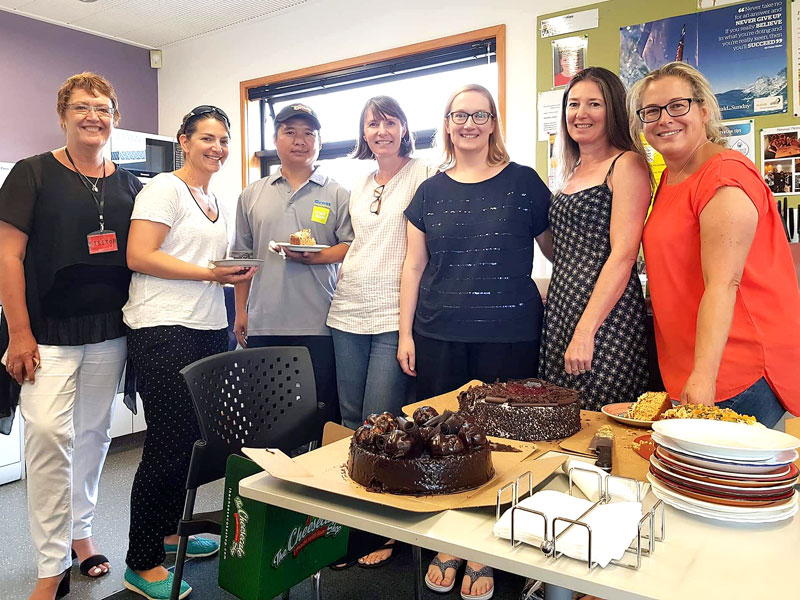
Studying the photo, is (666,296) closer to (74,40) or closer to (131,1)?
(131,1)

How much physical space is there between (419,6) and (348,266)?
2227 millimetres

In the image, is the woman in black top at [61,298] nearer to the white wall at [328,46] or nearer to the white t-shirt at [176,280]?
the white t-shirt at [176,280]

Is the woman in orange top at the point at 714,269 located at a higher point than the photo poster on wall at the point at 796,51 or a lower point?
lower

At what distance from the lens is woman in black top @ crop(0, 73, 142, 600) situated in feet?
6.66

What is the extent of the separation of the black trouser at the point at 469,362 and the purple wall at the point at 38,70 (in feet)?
11.9

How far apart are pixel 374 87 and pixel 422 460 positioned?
3.57 m

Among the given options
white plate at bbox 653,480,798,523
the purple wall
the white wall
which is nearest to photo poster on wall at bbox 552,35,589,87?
the white wall

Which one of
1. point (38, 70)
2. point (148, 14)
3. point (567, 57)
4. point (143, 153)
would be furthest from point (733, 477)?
point (38, 70)

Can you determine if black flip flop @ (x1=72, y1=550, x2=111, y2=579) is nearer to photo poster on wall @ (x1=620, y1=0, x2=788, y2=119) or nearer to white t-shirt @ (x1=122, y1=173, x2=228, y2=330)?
white t-shirt @ (x1=122, y1=173, x2=228, y2=330)

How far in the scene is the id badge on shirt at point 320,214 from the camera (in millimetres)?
2484

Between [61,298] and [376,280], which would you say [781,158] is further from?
[61,298]

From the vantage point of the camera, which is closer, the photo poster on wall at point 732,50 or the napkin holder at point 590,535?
the napkin holder at point 590,535

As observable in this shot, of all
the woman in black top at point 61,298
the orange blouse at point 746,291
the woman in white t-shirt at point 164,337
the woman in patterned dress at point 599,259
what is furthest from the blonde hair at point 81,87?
the orange blouse at point 746,291

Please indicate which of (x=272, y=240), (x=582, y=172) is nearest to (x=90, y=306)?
(x=272, y=240)
